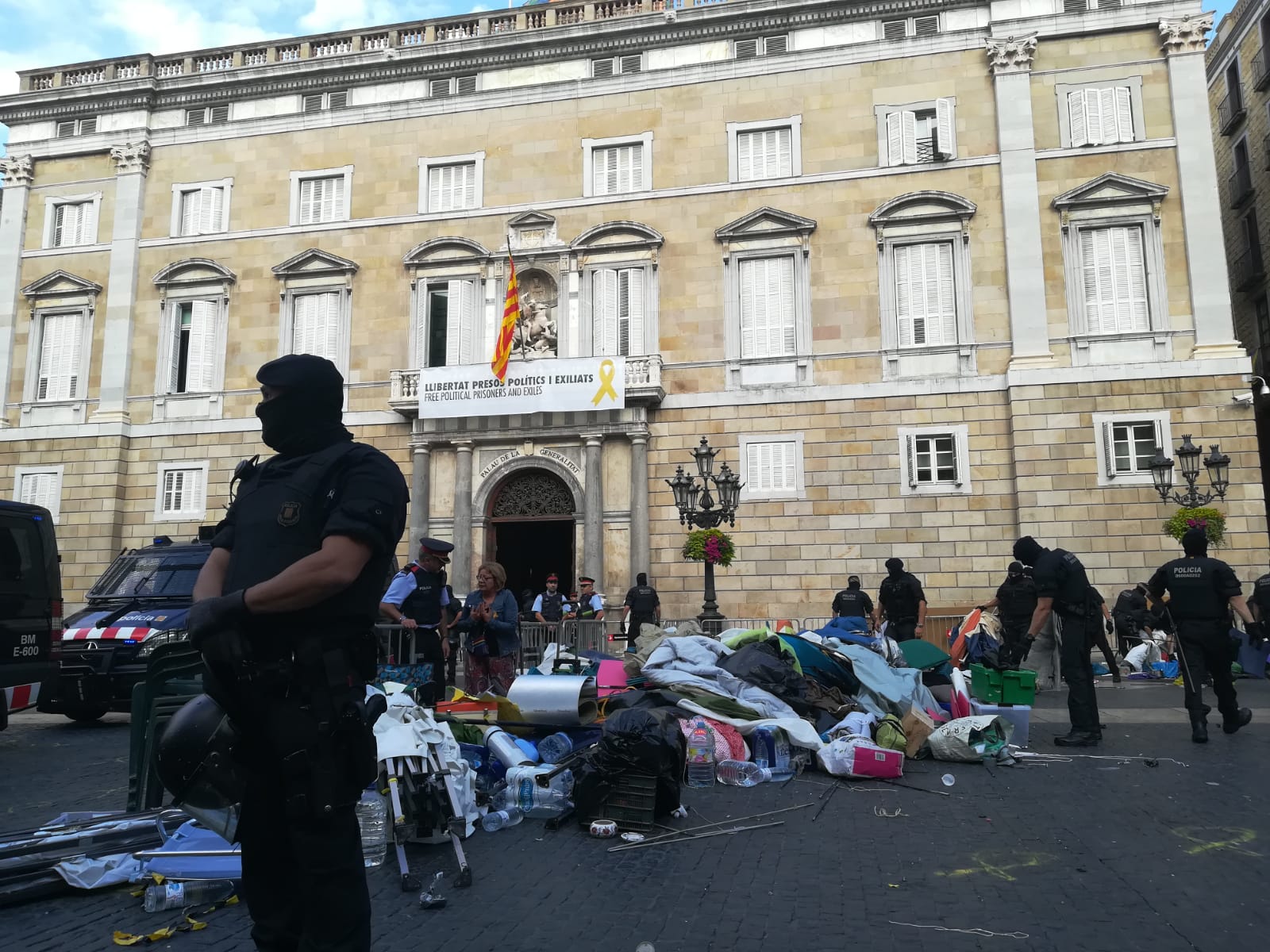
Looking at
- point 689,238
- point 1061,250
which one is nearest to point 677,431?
point 689,238

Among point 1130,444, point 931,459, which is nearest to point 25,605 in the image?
point 931,459

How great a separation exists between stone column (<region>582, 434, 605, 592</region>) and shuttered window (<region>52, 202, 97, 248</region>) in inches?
580

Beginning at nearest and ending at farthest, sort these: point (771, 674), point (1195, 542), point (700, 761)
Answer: point (700, 761) → point (771, 674) → point (1195, 542)

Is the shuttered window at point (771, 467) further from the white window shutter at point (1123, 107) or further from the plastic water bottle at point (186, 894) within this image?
the plastic water bottle at point (186, 894)

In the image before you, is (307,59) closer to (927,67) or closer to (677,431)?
(677,431)

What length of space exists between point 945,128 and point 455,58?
11.9m

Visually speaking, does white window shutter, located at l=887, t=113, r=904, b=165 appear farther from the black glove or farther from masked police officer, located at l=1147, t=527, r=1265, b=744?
the black glove

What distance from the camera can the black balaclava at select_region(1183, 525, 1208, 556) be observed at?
895cm

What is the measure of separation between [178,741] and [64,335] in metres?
25.6

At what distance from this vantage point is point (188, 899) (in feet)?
14.3

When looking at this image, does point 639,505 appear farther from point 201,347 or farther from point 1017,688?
point 201,347

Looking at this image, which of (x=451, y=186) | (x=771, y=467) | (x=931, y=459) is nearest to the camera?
(x=931, y=459)

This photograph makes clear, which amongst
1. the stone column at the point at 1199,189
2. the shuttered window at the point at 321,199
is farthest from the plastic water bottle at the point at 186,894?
→ the shuttered window at the point at 321,199

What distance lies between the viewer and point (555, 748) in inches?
268
